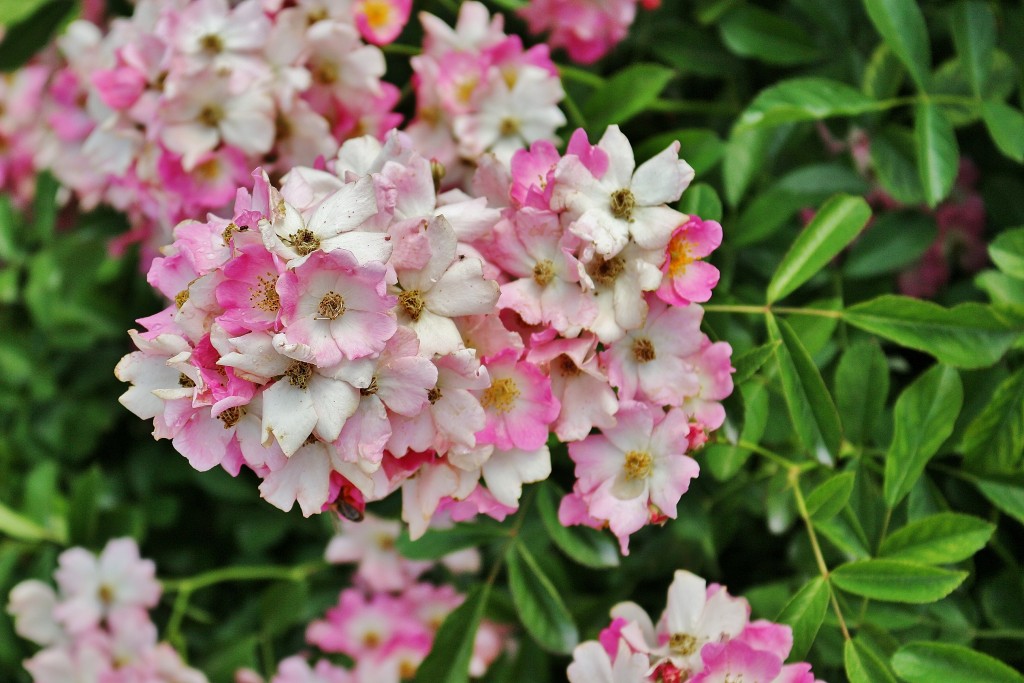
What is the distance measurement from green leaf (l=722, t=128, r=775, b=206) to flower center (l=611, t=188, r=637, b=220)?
13.8 inches

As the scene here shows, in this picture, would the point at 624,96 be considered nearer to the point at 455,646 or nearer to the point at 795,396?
the point at 795,396

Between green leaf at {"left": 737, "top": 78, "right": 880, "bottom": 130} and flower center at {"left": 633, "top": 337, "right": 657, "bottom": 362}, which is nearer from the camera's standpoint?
flower center at {"left": 633, "top": 337, "right": 657, "bottom": 362}

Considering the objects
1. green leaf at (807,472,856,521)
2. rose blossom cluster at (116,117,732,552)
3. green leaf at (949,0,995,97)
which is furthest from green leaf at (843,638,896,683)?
green leaf at (949,0,995,97)

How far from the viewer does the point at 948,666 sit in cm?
92

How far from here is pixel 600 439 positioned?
0.93m

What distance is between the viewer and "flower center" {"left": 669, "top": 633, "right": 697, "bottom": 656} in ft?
3.10

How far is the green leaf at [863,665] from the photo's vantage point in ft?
3.02

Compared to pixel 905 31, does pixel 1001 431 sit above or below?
below

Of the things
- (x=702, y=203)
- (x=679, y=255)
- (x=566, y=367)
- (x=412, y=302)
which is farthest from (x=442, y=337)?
(x=702, y=203)

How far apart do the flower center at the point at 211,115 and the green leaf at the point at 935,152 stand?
2.64ft

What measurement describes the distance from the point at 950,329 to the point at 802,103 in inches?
12.4

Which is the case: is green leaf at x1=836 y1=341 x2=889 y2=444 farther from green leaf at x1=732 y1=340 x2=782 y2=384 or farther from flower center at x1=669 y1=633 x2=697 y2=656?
flower center at x1=669 y1=633 x2=697 y2=656

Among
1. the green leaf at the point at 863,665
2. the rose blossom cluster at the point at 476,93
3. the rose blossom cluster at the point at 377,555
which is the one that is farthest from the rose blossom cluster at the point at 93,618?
the green leaf at the point at 863,665

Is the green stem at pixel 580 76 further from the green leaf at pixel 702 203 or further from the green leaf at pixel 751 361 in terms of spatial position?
the green leaf at pixel 751 361
